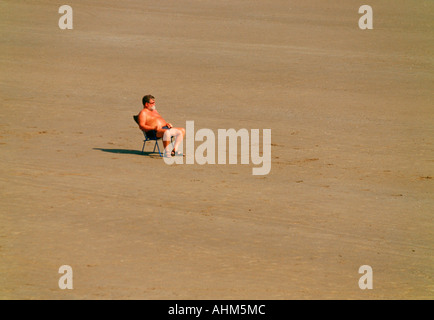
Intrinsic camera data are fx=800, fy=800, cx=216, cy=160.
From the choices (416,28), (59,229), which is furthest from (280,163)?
(416,28)

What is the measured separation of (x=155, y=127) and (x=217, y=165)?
1227mm

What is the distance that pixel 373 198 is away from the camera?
11711mm

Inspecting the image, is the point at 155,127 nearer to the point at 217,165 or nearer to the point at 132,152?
the point at 132,152

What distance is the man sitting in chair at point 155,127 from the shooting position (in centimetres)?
1341

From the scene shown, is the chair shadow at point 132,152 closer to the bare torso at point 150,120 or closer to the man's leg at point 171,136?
the man's leg at point 171,136

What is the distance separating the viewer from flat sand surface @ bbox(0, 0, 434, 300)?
8.65 metres

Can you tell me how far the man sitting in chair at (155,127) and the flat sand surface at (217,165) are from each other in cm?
43

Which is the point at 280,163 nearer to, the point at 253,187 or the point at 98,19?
the point at 253,187

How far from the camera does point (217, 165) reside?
13352 mm

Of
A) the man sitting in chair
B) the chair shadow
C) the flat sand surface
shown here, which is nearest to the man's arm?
the man sitting in chair

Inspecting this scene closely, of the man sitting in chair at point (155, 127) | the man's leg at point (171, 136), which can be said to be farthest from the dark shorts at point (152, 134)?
the man's leg at point (171, 136)

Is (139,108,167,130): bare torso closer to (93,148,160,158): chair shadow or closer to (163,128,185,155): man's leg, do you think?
(163,128,185,155): man's leg

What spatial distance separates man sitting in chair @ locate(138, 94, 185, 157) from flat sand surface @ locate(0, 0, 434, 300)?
0.43 metres

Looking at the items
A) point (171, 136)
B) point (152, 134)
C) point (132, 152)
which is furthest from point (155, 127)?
point (132, 152)
